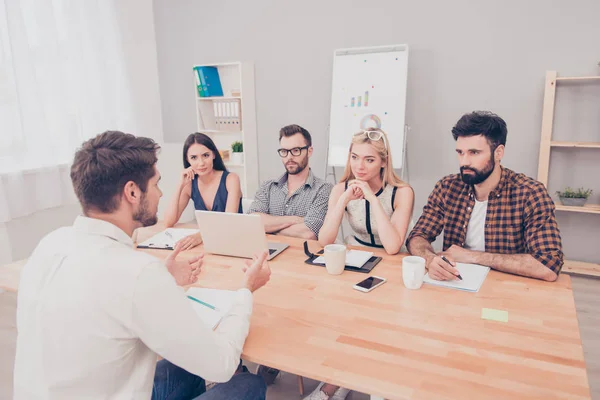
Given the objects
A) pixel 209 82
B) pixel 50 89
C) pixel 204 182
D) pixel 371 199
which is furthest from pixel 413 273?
pixel 209 82

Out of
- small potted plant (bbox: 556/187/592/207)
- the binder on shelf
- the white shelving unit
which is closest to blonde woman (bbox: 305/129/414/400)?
small potted plant (bbox: 556/187/592/207)

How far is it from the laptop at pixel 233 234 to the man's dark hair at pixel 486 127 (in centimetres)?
97

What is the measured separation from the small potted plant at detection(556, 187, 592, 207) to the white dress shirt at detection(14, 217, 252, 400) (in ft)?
10.5

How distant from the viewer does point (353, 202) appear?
7.27 ft

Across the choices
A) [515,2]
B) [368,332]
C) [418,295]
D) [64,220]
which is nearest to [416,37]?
[515,2]

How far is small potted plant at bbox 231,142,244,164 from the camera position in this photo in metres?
4.50

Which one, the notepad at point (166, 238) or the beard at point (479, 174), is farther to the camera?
the notepad at point (166, 238)

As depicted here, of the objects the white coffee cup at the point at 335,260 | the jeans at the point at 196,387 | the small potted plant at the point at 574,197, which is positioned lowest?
the jeans at the point at 196,387

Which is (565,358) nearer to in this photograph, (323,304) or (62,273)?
(323,304)

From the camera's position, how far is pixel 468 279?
4.94ft

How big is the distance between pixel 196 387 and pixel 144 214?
0.68 m

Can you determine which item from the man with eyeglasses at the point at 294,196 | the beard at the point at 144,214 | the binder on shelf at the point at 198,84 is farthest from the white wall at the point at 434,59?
the beard at the point at 144,214

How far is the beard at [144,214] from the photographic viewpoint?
1.12 meters

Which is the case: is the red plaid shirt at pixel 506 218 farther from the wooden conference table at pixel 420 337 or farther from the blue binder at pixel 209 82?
the blue binder at pixel 209 82
